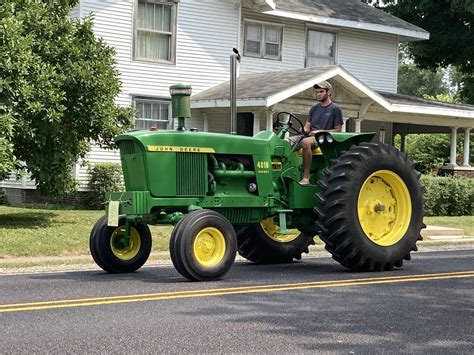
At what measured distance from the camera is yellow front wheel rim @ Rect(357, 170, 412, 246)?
10.4 meters

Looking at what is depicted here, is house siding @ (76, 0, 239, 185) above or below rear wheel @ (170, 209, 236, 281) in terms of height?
above

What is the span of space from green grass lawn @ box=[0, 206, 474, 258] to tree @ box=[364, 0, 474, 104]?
634 inches

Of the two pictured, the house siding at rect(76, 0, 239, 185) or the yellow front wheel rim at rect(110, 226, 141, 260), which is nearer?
the yellow front wheel rim at rect(110, 226, 141, 260)

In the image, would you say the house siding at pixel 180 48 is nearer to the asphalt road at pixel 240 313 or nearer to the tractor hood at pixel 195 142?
the tractor hood at pixel 195 142

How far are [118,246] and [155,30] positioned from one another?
14709mm

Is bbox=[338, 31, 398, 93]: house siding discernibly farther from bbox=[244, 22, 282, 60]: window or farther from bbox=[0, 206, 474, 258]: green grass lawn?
bbox=[0, 206, 474, 258]: green grass lawn

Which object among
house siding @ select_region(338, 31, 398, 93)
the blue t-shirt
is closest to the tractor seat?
the blue t-shirt

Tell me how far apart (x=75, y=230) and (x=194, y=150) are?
623 centimetres

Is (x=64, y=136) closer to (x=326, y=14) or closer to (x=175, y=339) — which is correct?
(x=175, y=339)

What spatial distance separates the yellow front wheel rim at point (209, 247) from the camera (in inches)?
350

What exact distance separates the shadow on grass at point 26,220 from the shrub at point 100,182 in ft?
10.6

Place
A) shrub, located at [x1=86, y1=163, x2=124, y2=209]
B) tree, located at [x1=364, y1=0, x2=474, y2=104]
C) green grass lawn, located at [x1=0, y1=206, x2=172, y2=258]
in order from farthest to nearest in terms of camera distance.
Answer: tree, located at [x1=364, y1=0, x2=474, y2=104] → shrub, located at [x1=86, y1=163, x2=124, y2=209] → green grass lawn, located at [x1=0, y1=206, x2=172, y2=258]

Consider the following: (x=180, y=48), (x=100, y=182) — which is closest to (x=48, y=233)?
(x=100, y=182)

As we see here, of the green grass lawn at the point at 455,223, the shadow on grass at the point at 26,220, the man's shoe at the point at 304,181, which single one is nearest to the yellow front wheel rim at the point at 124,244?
the man's shoe at the point at 304,181
